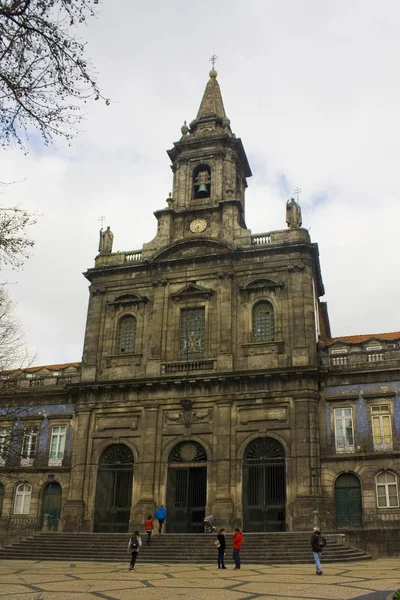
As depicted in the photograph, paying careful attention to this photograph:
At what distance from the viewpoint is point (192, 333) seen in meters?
31.1

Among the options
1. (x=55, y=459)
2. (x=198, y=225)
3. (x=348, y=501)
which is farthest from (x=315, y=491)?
(x=198, y=225)

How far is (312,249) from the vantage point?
3083 cm

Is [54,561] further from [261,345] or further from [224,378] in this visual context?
[261,345]

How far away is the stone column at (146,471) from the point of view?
27562 millimetres

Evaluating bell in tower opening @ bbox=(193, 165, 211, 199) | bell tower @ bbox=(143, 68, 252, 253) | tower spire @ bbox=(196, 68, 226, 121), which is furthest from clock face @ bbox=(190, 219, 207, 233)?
tower spire @ bbox=(196, 68, 226, 121)

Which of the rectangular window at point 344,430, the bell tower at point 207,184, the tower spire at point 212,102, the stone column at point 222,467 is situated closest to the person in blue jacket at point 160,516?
the stone column at point 222,467

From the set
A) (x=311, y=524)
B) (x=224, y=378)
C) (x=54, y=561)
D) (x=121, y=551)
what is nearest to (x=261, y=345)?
(x=224, y=378)

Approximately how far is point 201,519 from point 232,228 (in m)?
14.5

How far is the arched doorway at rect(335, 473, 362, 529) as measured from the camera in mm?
25930

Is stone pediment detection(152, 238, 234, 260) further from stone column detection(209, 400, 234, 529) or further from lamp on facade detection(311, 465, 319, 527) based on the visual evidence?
lamp on facade detection(311, 465, 319, 527)

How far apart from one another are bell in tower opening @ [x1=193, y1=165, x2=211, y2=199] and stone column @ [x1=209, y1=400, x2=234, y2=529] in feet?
40.8

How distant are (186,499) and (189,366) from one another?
6059 millimetres

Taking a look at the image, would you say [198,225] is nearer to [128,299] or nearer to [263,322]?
[128,299]

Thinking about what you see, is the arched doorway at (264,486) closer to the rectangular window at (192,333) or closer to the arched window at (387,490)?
the arched window at (387,490)
